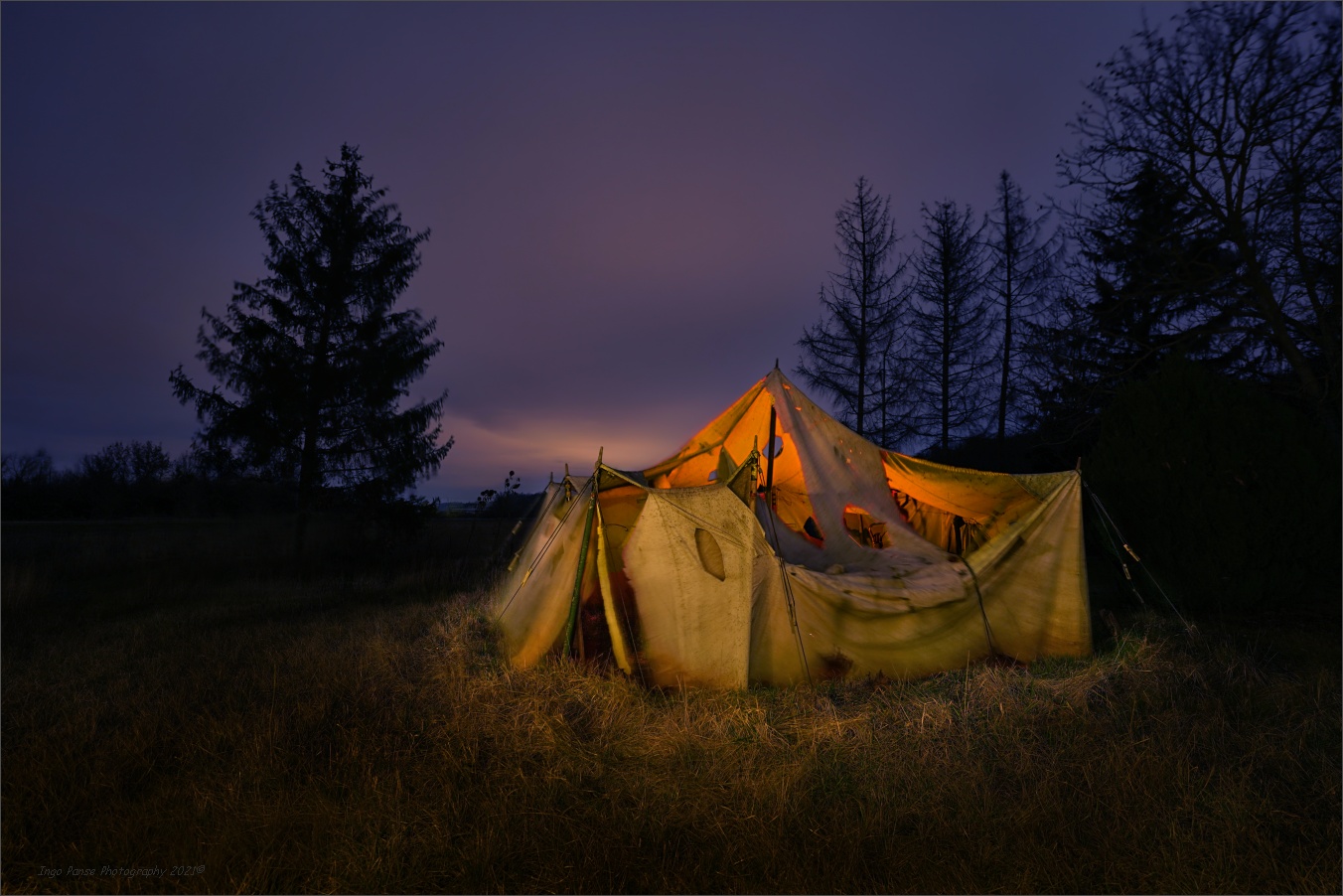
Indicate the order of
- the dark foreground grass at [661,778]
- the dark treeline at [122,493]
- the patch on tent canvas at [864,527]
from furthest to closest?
the dark treeline at [122,493] < the patch on tent canvas at [864,527] < the dark foreground grass at [661,778]

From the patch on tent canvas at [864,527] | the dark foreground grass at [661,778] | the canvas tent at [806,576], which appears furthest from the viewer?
the patch on tent canvas at [864,527]

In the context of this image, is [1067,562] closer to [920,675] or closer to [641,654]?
[920,675]

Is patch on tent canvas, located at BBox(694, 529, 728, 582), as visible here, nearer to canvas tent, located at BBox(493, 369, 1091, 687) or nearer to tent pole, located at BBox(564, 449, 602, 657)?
canvas tent, located at BBox(493, 369, 1091, 687)

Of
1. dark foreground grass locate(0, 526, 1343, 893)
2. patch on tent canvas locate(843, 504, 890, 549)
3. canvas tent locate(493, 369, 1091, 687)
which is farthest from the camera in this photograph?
patch on tent canvas locate(843, 504, 890, 549)

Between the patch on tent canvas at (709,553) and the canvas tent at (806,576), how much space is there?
12mm

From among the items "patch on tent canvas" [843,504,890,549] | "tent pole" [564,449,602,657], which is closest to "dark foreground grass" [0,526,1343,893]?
"tent pole" [564,449,602,657]

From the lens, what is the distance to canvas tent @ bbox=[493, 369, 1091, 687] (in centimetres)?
519

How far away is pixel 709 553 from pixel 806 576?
85cm

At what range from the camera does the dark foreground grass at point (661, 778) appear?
2.85 m

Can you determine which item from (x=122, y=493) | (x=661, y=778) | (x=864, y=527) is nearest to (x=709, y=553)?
(x=661, y=778)

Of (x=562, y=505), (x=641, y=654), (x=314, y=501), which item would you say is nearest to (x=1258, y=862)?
(x=641, y=654)

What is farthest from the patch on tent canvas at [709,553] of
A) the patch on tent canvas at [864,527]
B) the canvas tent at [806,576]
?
the patch on tent canvas at [864,527]

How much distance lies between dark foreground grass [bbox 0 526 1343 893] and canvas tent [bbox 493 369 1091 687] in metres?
0.34

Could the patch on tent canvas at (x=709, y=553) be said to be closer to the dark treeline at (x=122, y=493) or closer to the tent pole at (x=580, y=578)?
the tent pole at (x=580, y=578)
